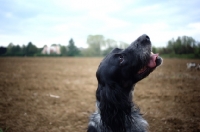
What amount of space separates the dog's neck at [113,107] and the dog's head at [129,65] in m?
0.20

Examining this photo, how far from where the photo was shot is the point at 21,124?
5742mm

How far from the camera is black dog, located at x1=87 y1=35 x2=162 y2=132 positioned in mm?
3270

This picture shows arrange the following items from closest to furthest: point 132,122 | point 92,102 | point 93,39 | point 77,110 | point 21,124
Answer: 1. point 132,122
2. point 21,124
3. point 77,110
4. point 92,102
5. point 93,39

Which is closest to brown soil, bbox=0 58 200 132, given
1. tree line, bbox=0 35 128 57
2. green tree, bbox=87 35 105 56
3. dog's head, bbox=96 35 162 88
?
dog's head, bbox=96 35 162 88

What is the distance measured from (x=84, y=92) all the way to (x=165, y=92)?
4950mm

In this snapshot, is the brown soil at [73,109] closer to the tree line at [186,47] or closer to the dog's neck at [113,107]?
the dog's neck at [113,107]

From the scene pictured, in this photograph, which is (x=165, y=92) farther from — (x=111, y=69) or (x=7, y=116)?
(x=7, y=116)

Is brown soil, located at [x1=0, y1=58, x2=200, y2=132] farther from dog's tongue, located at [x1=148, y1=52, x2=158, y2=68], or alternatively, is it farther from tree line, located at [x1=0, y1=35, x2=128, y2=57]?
tree line, located at [x1=0, y1=35, x2=128, y2=57]

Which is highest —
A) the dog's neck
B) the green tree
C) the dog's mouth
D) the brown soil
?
the green tree

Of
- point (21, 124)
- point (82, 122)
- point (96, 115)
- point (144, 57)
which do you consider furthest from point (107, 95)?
point (21, 124)

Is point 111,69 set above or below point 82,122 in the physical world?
above

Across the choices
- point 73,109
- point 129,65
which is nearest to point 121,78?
point 129,65

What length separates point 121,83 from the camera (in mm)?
3477

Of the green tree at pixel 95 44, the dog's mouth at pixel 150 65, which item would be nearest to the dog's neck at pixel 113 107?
the dog's mouth at pixel 150 65
